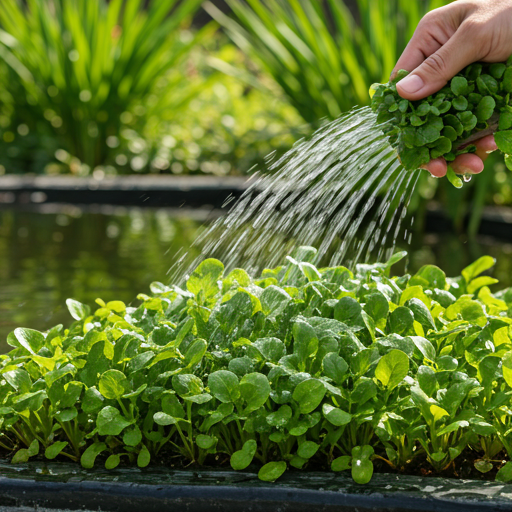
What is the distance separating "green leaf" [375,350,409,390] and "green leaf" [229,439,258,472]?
31 centimetres

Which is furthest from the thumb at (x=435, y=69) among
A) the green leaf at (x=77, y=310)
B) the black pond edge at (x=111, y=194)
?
the black pond edge at (x=111, y=194)

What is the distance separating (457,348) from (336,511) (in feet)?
1.88

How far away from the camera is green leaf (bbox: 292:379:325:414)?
1484 millimetres

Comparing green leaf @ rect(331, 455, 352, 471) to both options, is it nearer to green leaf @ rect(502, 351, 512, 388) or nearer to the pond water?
green leaf @ rect(502, 351, 512, 388)

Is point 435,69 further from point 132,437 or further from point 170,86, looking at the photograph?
point 170,86

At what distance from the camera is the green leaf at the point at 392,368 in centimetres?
149

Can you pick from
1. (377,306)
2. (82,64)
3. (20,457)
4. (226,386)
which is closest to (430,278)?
(377,306)

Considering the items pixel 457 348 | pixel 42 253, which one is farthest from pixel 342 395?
pixel 42 253

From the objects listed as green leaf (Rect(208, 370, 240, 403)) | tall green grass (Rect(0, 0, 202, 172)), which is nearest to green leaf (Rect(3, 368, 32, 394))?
green leaf (Rect(208, 370, 240, 403))

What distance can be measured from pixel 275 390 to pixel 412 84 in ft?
2.74

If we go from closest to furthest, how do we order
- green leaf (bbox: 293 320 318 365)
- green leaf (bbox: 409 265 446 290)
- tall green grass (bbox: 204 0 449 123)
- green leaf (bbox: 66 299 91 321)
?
green leaf (bbox: 293 320 318 365) → green leaf (bbox: 66 299 91 321) → green leaf (bbox: 409 265 446 290) → tall green grass (bbox: 204 0 449 123)

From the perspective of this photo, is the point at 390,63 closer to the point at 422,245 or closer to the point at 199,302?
the point at 422,245

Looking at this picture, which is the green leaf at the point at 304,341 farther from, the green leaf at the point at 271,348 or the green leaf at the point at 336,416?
the green leaf at the point at 336,416

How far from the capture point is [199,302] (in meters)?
1.90
